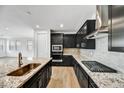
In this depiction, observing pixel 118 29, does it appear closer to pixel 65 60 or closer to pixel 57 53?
pixel 57 53

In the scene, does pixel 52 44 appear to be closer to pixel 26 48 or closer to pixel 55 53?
pixel 55 53

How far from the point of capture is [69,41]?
23.3ft

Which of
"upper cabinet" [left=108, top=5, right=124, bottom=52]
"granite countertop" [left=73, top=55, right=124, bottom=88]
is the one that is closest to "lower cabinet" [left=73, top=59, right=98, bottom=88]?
"granite countertop" [left=73, top=55, right=124, bottom=88]

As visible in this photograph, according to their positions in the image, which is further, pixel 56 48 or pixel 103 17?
pixel 56 48

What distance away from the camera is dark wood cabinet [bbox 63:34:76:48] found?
7086 mm

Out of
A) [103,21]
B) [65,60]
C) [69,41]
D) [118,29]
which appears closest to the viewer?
[118,29]

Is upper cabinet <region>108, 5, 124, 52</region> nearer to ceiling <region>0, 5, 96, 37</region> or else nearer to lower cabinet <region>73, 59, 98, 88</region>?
lower cabinet <region>73, 59, 98, 88</region>

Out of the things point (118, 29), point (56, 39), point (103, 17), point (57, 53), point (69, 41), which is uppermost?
point (103, 17)

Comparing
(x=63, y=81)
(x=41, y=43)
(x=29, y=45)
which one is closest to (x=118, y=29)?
(x=63, y=81)

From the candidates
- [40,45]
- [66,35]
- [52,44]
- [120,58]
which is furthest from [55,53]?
[120,58]

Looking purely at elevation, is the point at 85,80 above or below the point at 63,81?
above
